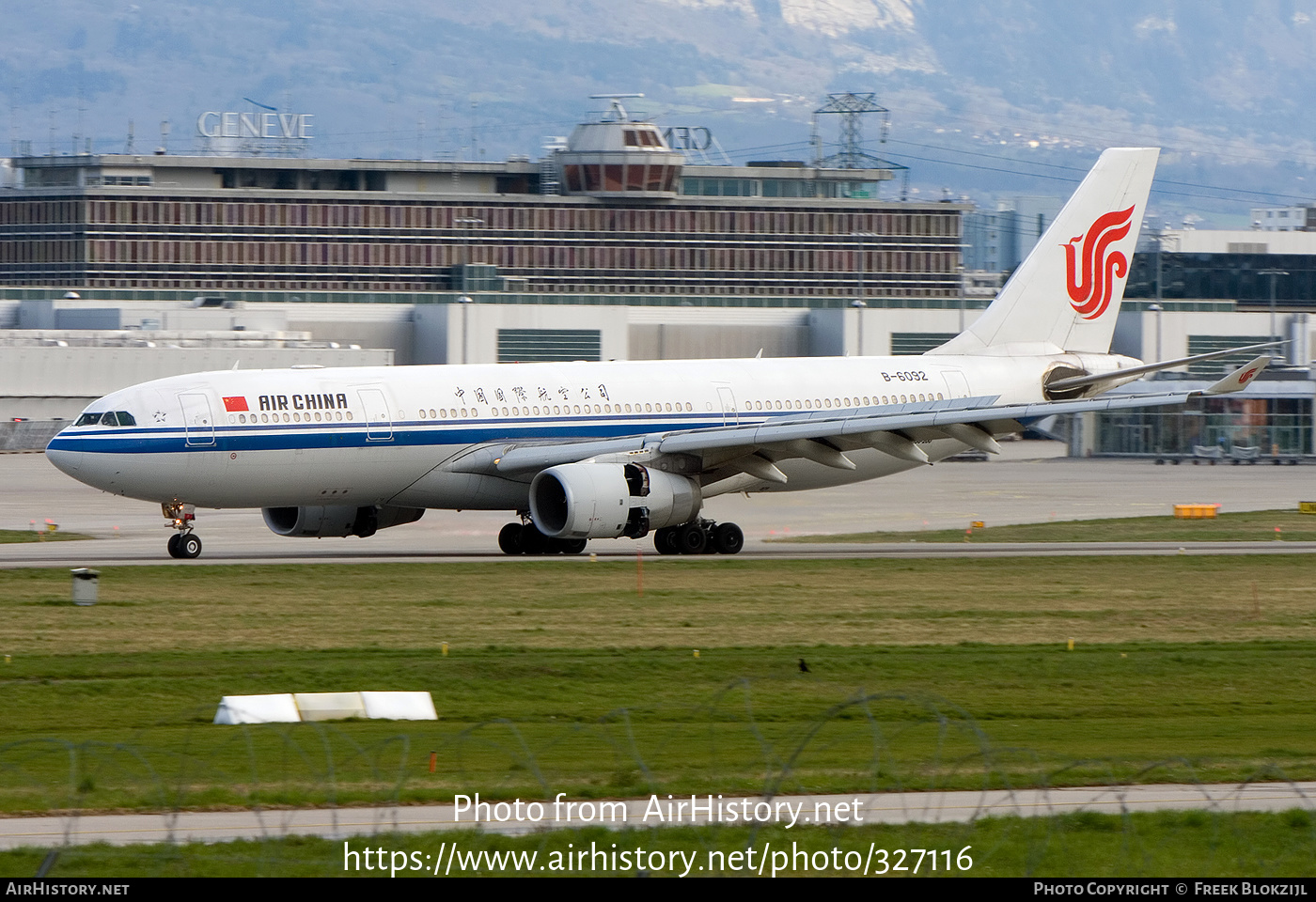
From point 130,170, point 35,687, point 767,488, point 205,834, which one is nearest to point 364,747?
point 205,834

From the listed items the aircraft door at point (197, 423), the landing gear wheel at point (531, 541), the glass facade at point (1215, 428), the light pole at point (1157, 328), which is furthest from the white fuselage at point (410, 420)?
the light pole at point (1157, 328)

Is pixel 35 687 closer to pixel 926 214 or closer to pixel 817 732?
pixel 817 732

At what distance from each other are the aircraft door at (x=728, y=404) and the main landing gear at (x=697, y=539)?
255cm

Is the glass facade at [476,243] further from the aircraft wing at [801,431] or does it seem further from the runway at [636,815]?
the runway at [636,815]

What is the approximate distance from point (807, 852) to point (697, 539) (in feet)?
94.4

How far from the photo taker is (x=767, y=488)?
44.8 m

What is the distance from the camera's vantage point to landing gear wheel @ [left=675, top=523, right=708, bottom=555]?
43031 millimetres

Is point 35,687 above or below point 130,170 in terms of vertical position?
below

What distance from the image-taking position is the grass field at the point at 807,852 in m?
13.8

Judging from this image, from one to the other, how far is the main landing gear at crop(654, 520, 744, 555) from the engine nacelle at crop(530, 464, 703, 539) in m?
1.14

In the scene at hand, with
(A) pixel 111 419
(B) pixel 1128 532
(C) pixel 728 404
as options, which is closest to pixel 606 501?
(C) pixel 728 404

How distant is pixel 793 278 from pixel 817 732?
174462 mm

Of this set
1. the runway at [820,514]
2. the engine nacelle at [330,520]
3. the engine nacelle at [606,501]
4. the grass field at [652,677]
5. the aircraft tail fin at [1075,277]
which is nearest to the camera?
the grass field at [652,677]

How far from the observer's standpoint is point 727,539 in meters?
43.7
